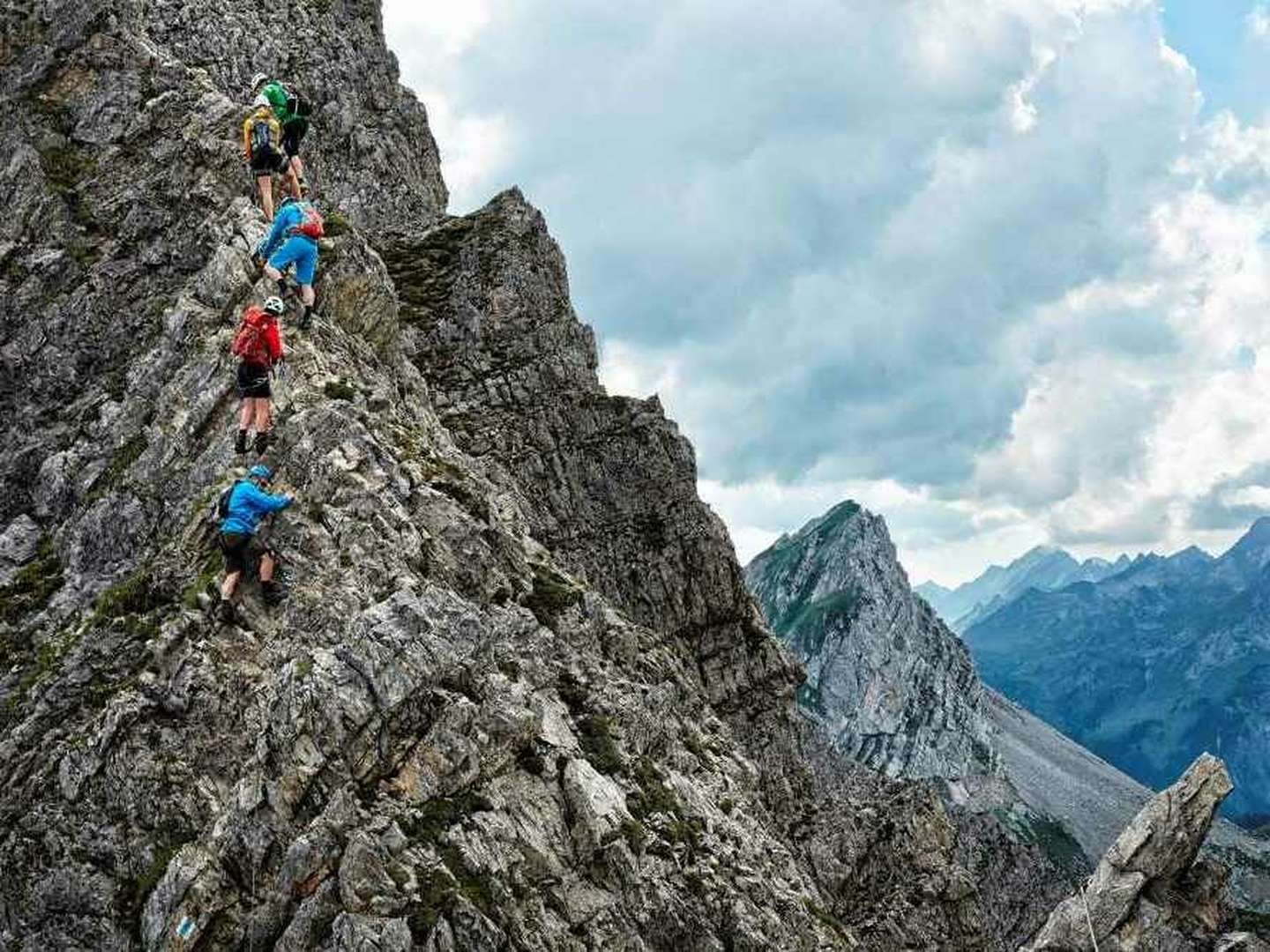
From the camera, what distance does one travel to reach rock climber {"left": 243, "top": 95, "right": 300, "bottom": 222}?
38.3 metres

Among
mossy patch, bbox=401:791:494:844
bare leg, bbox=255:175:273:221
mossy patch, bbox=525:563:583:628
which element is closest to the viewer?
mossy patch, bbox=401:791:494:844

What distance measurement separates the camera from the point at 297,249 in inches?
1342

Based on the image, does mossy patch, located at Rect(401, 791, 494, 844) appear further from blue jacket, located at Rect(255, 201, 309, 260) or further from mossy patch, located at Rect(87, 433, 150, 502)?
blue jacket, located at Rect(255, 201, 309, 260)

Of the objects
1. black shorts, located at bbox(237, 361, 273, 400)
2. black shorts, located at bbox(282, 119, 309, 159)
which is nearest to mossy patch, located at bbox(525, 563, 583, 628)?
black shorts, located at bbox(237, 361, 273, 400)

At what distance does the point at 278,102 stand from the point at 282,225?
7783 mm

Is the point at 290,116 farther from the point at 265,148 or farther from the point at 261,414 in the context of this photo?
the point at 261,414

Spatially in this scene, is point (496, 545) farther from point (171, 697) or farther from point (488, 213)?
point (488, 213)

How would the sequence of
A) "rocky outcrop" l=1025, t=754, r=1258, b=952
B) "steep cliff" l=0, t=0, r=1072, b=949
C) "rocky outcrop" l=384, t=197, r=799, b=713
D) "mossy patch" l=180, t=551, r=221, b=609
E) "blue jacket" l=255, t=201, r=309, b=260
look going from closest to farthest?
"steep cliff" l=0, t=0, r=1072, b=949 < "mossy patch" l=180, t=551, r=221, b=609 < "blue jacket" l=255, t=201, r=309, b=260 < "rocky outcrop" l=1025, t=754, r=1258, b=952 < "rocky outcrop" l=384, t=197, r=799, b=713

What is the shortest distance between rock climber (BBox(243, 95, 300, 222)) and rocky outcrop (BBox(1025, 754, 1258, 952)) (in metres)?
43.0

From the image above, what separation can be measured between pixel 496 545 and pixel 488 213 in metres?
38.2

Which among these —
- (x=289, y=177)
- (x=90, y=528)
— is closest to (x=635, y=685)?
(x=90, y=528)

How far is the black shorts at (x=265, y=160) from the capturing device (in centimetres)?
3859

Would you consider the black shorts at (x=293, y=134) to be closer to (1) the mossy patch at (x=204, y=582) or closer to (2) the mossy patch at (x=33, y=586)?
(2) the mossy patch at (x=33, y=586)

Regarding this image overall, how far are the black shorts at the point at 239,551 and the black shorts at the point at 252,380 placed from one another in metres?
4.69
